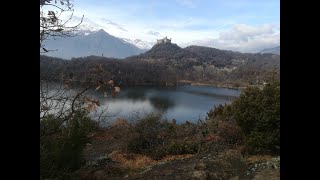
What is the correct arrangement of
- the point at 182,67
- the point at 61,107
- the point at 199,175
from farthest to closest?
the point at 182,67 → the point at 199,175 → the point at 61,107

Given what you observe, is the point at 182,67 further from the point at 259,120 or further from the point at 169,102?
the point at 259,120

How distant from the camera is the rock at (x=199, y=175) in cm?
595

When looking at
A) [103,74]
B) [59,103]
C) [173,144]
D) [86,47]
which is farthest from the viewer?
[86,47]

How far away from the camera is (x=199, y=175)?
19.9ft

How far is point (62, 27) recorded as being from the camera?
306 centimetres

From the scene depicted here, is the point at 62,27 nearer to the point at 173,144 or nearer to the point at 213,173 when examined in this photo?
the point at 213,173

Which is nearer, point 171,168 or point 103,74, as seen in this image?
point 103,74

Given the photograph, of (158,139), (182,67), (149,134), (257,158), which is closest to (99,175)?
(149,134)

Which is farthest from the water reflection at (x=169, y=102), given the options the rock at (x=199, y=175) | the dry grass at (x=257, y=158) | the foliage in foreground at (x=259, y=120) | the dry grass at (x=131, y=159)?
the rock at (x=199, y=175)

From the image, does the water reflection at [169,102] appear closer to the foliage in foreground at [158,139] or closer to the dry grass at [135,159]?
the foliage in foreground at [158,139]

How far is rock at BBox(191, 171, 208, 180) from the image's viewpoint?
234 inches

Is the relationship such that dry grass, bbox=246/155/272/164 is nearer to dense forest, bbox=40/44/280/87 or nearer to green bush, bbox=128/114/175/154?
green bush, bbox=128/114/175/154
